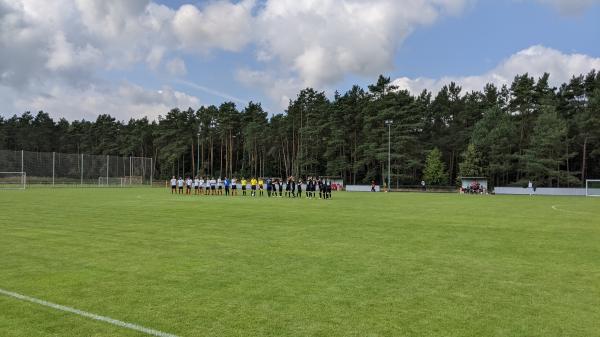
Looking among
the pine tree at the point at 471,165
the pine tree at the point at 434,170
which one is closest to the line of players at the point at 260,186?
the pine tree at the point at 471,165

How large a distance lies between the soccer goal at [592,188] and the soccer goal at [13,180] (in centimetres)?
6169

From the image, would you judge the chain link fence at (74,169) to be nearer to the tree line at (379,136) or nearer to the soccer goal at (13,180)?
the soccer goal at (13,180)

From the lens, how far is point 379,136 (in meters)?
74.4

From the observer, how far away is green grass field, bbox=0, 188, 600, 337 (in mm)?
5043

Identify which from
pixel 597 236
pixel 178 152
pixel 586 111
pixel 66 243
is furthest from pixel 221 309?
pixel 178 152

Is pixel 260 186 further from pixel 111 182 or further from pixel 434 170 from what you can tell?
pixel 434 170

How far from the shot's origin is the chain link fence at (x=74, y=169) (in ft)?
191

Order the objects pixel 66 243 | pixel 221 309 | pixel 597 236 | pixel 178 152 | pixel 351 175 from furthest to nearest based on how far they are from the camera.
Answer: pixel 178 152, pixel 351 175, pixel 597 236, pixel 66 243, pixel 221 309

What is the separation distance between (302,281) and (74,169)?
65.3 meters

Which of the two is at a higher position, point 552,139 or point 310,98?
point 310,98

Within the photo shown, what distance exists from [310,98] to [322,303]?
8081 centimetres

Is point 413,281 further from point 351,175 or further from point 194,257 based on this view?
point 351,175

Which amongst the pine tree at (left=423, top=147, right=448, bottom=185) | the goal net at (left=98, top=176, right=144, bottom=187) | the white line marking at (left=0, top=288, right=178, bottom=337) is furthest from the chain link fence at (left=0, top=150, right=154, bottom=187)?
the white line marking at (left=0, top=288, right=178, bottom=337)

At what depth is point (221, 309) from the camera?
218 inches
